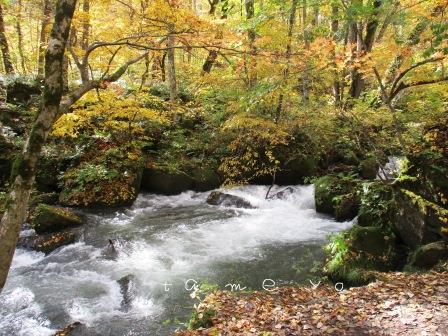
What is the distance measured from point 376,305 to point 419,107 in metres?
7.34

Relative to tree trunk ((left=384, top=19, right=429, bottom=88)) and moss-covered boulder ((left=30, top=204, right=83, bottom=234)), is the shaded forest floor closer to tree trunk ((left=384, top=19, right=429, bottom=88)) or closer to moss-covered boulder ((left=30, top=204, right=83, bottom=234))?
moss-covered boulder ((left=30, top=204, right=83, bottom=234))

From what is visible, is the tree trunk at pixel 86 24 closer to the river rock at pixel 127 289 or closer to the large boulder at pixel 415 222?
the river rock at pixel 127 289

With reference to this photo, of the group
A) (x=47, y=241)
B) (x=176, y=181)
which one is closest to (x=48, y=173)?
(x=47, y=241)

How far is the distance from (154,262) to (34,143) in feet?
16.9

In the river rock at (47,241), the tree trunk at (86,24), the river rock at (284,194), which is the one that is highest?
the tree trunk at (86,24)

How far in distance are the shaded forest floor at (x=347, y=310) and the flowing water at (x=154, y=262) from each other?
1166 mm

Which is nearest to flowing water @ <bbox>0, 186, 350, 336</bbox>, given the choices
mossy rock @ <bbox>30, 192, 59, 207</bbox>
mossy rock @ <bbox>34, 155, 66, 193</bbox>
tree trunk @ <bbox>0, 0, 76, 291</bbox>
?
mossy rock @ <bbox>30, 192, 59, 207</bbox>

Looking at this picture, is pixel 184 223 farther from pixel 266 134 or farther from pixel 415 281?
pixel 415 281

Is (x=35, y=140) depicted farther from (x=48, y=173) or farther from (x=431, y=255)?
(x=48, y=173)

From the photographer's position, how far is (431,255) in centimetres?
698

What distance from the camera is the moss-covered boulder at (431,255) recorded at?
6937 millimetres

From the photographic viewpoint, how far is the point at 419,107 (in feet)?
35.4

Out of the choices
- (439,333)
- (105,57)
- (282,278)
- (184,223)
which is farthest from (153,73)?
(439,333)

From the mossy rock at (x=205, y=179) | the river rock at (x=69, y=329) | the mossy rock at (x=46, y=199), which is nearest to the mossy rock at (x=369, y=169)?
the mossy rock at (x=205, y=179)
